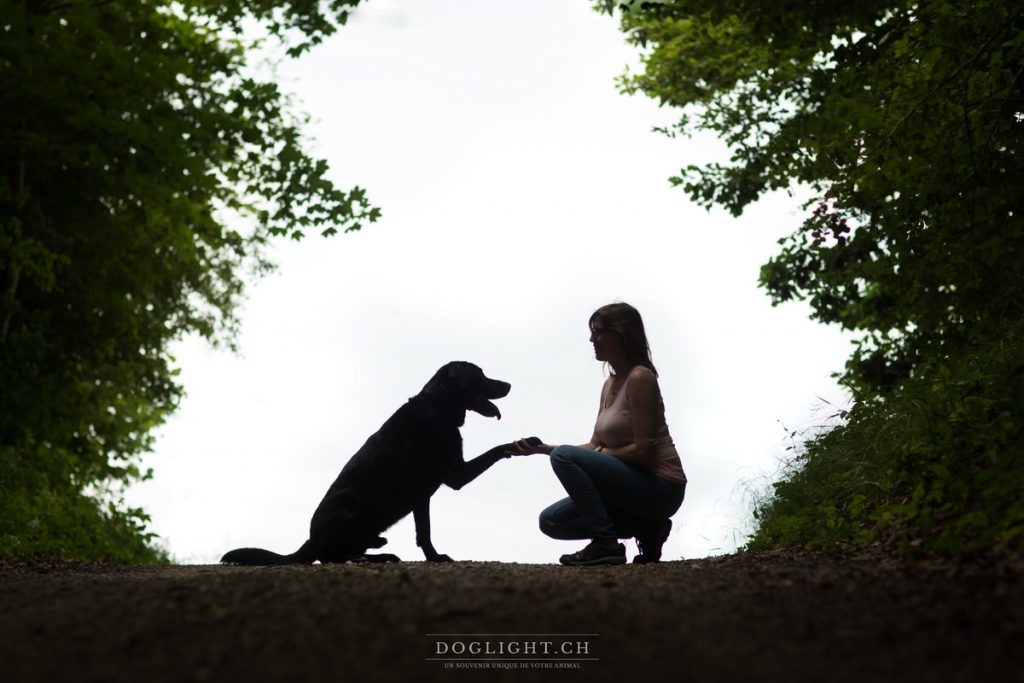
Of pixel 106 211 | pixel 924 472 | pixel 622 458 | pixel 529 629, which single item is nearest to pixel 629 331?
pixel 622 458

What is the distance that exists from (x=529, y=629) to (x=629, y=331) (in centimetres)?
306

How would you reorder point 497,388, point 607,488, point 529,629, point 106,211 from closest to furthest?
point 529,629 < point 607,488 < point 497,388 < point 106,211

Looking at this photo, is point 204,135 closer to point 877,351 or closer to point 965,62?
point 965,62

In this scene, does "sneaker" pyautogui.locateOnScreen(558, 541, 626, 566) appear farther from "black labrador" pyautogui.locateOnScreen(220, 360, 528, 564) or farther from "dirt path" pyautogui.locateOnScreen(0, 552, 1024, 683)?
"dirt path" pyautogui.locateOnScreen(0, 552, 1024, 683)

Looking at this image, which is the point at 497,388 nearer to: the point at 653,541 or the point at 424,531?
the point at 424,531

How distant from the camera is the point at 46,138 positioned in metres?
9.02

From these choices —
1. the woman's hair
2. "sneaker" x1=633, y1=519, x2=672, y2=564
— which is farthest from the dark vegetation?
the woman's hair

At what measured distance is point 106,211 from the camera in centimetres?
1172

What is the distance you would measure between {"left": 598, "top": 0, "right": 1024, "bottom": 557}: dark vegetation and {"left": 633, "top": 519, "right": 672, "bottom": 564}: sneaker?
647mm

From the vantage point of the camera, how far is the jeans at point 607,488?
18.5 feet

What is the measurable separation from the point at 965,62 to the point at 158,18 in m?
9.90

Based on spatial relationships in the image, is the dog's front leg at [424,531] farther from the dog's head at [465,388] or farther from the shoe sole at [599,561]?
the shoe sole at [599,561]

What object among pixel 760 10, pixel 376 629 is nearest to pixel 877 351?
pixel 760 10

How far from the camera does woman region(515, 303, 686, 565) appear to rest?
220 inches
